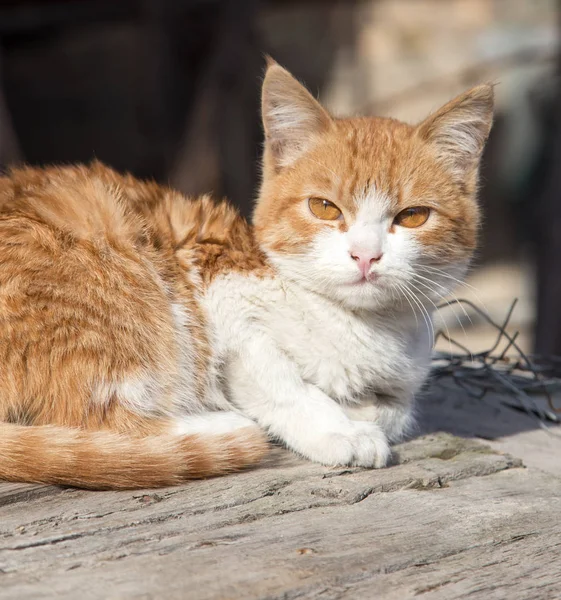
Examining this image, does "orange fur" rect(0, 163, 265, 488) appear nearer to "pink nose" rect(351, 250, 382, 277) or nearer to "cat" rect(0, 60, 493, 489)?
"cat" rect(0, 60, 493, 489)

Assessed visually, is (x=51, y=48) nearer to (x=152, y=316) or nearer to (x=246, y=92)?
(x=246, y=92)

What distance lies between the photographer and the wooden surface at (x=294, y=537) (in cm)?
158

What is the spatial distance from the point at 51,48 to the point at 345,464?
8.14 meters

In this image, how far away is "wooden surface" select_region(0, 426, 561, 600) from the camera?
5.18ft

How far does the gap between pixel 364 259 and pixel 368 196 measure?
216mm

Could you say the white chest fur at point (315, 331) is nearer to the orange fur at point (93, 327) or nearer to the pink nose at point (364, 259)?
the orange fur at point (93, 327)

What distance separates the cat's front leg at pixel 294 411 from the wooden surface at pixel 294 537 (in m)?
0.06

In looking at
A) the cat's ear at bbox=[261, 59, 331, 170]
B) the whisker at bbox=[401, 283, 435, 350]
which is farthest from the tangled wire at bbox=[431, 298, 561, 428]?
the cat's ear at bbox=[261, 59, 331, 170]

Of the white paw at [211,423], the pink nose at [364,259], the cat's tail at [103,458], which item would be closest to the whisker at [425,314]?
the pink nose at [364,259]

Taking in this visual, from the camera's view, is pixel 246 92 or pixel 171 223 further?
pixel 246 92

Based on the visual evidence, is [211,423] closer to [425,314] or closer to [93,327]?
[93,327]

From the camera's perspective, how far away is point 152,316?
2.42m

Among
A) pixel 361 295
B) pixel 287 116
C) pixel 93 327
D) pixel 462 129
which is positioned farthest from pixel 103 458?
pixel 462 129

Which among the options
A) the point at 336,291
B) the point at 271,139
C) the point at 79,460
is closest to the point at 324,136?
the point at 271,139
